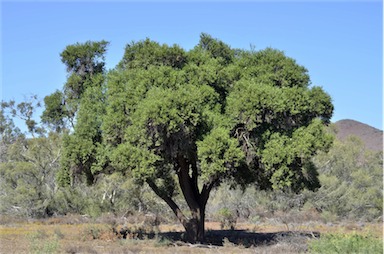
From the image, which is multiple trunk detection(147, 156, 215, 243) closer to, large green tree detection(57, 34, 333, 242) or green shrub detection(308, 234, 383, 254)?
large green tree detection(57, 34, 333, 242)

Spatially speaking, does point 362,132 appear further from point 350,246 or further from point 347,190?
point 350,246

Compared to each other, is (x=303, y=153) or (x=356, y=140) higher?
(x=356, y=140)

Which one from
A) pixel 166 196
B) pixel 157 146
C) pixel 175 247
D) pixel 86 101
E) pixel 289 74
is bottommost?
pixel 175 247

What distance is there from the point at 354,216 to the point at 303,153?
1052 inches

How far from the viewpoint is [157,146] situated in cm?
1872

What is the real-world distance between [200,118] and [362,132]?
441ft

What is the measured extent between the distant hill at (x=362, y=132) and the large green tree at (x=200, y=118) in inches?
4548

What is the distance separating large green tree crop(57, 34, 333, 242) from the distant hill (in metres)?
116

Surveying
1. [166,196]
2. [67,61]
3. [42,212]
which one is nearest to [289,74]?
[166,196]

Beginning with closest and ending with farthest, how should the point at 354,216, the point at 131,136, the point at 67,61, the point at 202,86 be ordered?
the point at 131,136 → the point at 202,86 → the point at 67,61 → the point at 354,216

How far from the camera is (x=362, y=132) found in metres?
144

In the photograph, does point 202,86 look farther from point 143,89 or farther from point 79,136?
point 79,136

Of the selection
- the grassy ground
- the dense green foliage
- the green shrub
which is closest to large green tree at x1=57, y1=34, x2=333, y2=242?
the dense green foliage

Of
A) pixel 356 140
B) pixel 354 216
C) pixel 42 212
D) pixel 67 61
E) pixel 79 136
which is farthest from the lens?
pixel 356 140
